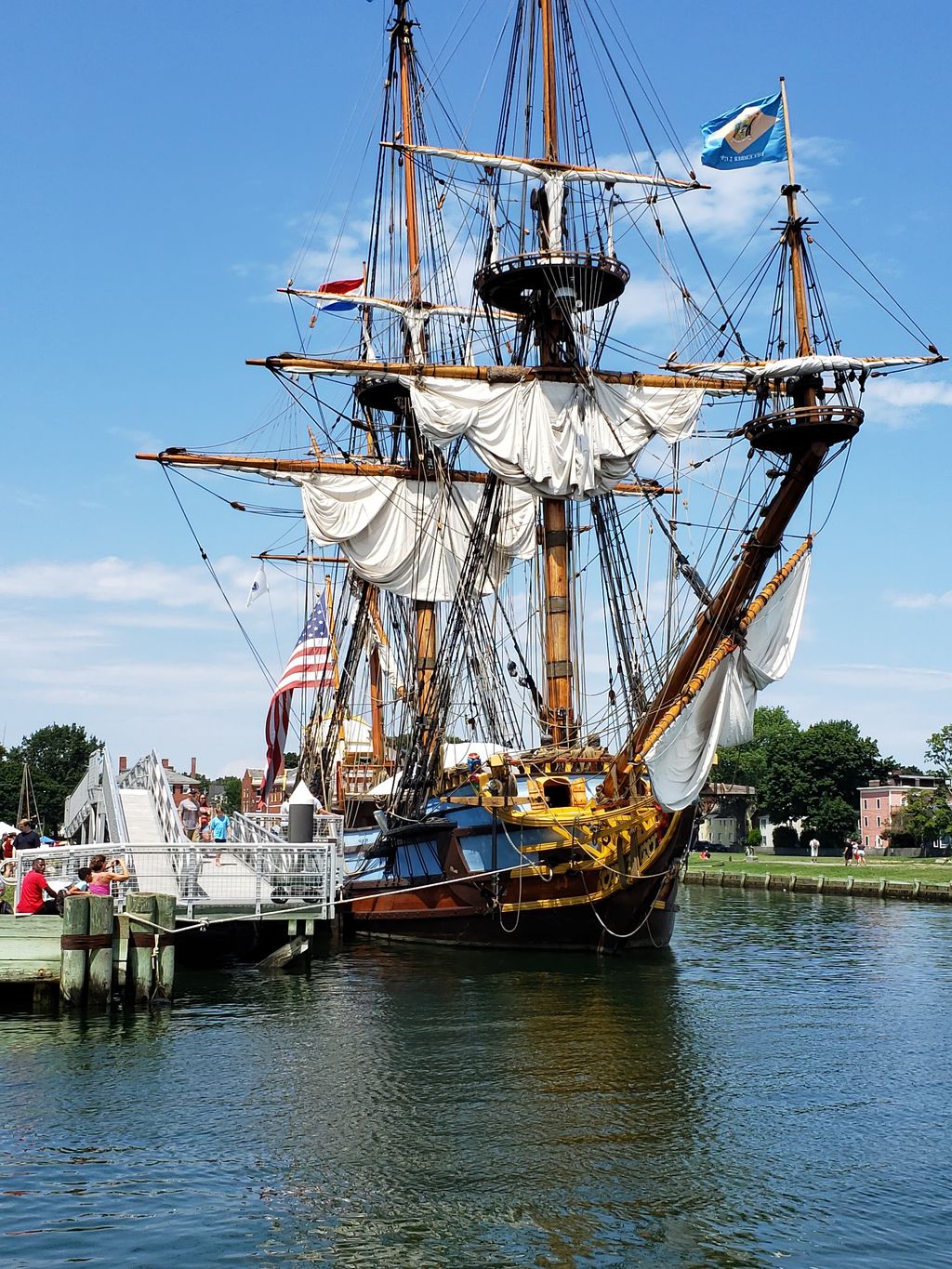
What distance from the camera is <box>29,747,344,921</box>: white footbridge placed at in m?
25.5

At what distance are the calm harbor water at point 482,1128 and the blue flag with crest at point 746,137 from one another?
1752 centimetres

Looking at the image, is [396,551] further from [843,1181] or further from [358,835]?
[843,1181]

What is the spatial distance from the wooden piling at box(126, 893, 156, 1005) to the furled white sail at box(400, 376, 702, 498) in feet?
55.5

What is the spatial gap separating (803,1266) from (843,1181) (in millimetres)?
2655

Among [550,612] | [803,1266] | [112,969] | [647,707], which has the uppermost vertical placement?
[550,612]

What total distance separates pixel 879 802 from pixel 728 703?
262 ft

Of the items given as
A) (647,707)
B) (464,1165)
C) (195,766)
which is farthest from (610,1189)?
(195,766)

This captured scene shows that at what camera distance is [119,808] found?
97.7 ft

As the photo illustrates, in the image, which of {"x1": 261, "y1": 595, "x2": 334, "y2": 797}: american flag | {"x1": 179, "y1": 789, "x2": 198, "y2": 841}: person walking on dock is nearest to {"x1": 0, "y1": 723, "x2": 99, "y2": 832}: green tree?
{"x1": 261, "y1": 595, "x2": 334, "y2": 797}: american flag

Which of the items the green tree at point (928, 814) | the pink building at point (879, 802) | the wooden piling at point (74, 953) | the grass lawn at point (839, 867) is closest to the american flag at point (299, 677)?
the wooden piling at point (74, 953)

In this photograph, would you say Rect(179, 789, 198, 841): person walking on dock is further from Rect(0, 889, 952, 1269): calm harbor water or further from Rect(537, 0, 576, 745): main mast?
Rect(537, 0, 576, 745): main mast

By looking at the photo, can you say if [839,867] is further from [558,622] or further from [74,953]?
[74,953]

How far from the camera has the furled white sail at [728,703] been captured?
2773 cm

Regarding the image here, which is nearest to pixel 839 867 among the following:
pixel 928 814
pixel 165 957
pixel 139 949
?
pixel 928 814
